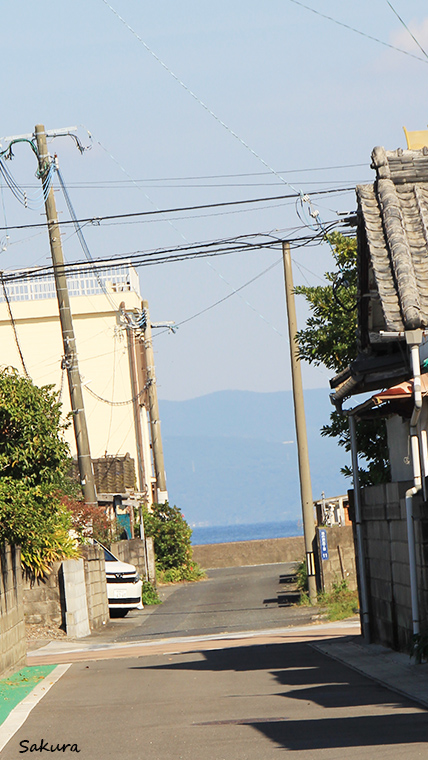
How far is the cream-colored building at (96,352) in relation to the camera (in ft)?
139

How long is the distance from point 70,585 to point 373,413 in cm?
856

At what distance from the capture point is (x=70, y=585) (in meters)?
20.3

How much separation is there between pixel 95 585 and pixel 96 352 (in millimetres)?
21368

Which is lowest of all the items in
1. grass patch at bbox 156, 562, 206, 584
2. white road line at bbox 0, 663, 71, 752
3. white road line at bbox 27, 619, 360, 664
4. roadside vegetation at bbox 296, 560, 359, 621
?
grass patch at bbox 156, 562, 206, 584

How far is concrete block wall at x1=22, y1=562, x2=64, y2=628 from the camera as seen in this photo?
2048 cm

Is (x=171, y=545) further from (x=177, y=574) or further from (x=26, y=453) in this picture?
(x=26, y=453)

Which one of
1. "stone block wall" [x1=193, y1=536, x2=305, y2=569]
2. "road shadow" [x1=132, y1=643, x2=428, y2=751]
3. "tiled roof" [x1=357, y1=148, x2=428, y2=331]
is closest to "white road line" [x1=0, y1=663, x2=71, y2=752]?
"road shadow" [x1=132, y1=643, x2=428, y2=751]

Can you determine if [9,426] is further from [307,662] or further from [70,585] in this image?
[307,662]

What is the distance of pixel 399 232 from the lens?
1084 cm

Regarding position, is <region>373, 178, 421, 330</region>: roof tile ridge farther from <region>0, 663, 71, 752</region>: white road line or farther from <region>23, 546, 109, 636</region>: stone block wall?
<region>23, 546, 109, 636</region>: stone block wall

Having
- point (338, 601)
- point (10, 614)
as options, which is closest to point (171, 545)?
point (338, 601)

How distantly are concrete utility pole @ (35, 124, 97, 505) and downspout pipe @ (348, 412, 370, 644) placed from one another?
882 cm

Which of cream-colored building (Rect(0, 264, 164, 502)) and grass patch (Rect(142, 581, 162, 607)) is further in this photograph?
cream-colored building (Rect(0, 264, 164, 502))

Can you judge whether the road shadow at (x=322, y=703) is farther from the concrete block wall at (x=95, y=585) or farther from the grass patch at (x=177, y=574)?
the grass patch at (x=177, y=574)
